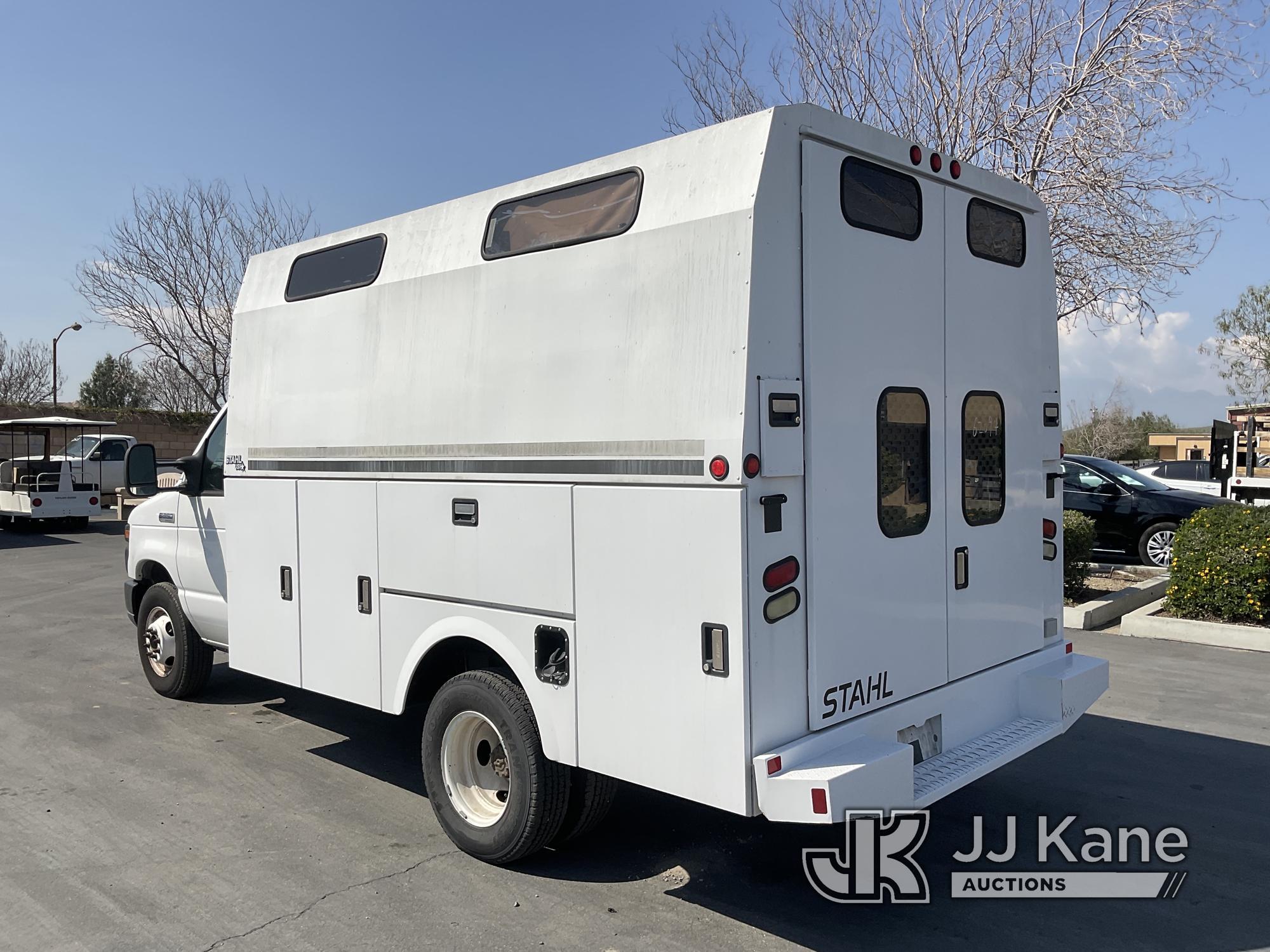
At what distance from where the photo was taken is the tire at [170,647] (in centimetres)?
709

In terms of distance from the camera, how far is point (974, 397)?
463cm

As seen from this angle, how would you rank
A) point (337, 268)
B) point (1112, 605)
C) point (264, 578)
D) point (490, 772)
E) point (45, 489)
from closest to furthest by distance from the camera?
→ point (490, 772) → point (337, 268) → point (264, 578) → point (1112, 605) → point (45, 489)

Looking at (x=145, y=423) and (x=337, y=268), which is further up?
(x=145, y=423)

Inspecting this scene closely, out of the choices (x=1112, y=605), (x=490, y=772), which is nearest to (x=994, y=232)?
(x=490, y=772)

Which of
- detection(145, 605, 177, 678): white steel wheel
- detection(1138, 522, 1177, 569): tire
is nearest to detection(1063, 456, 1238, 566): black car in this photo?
detection(1138, 522, 1177, 569): tire

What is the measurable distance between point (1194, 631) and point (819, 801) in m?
7.14

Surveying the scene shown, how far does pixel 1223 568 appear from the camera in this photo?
9141 millimetres

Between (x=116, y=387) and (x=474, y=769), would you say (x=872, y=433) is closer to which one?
(x=474, y=769)

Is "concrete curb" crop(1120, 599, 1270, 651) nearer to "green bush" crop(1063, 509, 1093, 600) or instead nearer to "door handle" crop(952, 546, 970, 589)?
"green bush" crop(1063, 509, 1093, 600)

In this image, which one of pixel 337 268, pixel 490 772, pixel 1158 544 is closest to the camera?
pixel 490 772

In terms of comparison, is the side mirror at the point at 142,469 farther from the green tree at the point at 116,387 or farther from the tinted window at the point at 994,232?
the green tree at the point at 116,387

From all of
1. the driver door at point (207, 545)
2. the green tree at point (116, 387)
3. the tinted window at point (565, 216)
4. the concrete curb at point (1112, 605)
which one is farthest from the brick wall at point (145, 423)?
the tinted window at point (565, 216)

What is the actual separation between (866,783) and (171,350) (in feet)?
87.8

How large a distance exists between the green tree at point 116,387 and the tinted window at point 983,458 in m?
50.9
